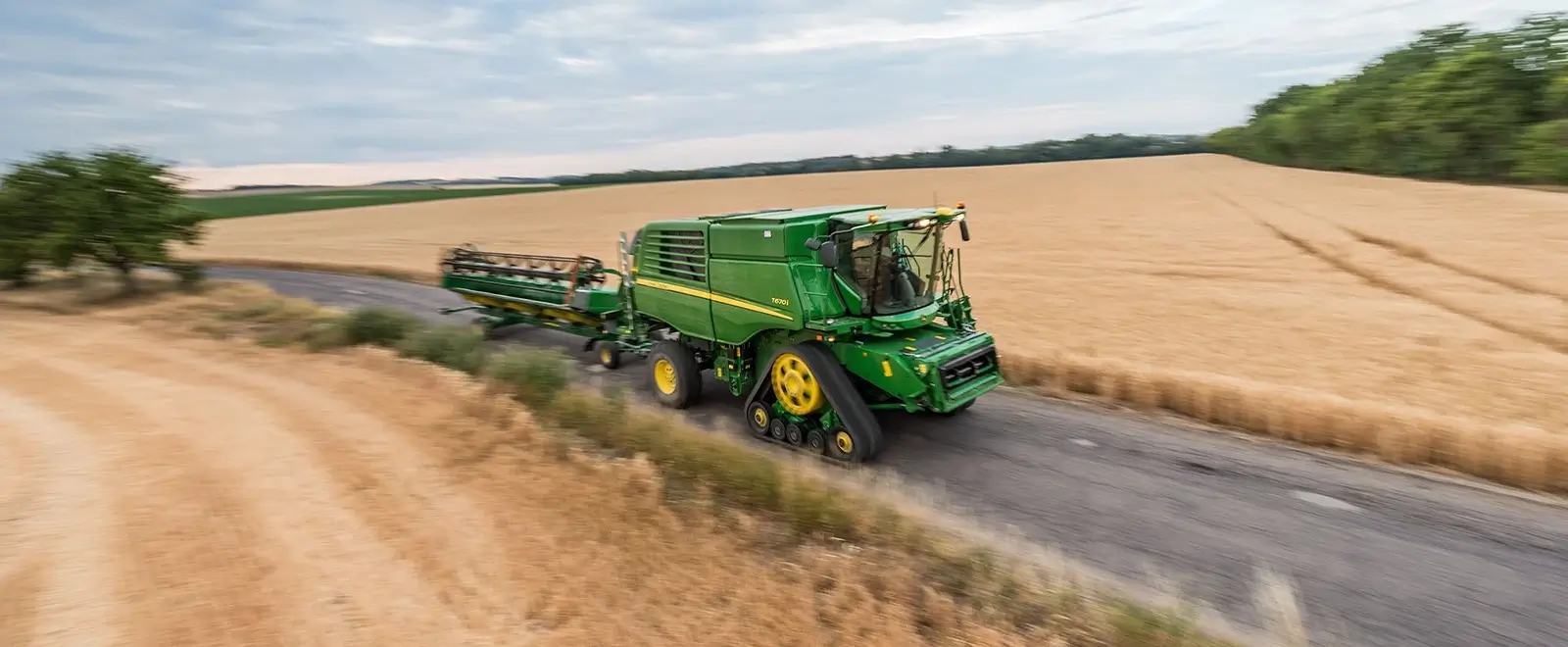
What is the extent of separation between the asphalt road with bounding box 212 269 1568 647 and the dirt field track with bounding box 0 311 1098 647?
7.11 feet

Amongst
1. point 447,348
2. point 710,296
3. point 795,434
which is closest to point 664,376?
point 710,296

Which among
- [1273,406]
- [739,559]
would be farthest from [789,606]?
[1273,406]

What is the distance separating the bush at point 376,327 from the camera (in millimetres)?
11750

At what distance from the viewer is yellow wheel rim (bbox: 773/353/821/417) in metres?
7.58

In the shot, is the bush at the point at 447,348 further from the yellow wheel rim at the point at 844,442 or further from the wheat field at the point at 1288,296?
the wheat field at the point at 1288,296

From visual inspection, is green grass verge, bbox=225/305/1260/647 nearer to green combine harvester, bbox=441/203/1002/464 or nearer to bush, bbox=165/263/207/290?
green combine harvester, bbox=441/203/1002/464

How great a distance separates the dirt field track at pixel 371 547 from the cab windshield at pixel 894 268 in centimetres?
317

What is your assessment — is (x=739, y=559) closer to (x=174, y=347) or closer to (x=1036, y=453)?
(x=1036, y=453)

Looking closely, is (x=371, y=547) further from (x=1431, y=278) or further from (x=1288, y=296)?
(x=1431, y=278)

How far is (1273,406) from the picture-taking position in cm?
799

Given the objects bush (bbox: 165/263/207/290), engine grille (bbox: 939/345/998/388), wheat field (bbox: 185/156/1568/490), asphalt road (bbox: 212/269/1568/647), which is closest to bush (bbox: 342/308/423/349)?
asphalt road (bbox: 212/269/1568/647)

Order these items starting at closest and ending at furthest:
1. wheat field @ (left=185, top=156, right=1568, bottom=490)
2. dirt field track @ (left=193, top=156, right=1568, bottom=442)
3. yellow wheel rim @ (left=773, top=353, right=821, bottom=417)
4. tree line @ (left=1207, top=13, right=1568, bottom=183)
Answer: yellow wheel rim @ (left=773, top=353, right=821, bottom=417), wheat field @ (left=185, top=156, right=1568, bottom=490), dirt field track @ (left=193, top=156, right=1568, bottom=442), tree line @ (left=1207, top=13, right=1568, bottom=183)

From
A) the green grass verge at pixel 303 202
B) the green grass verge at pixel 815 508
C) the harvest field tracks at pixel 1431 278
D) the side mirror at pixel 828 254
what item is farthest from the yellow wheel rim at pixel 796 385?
the green grass verge at pixel 303 202

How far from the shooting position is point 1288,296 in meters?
15.0
